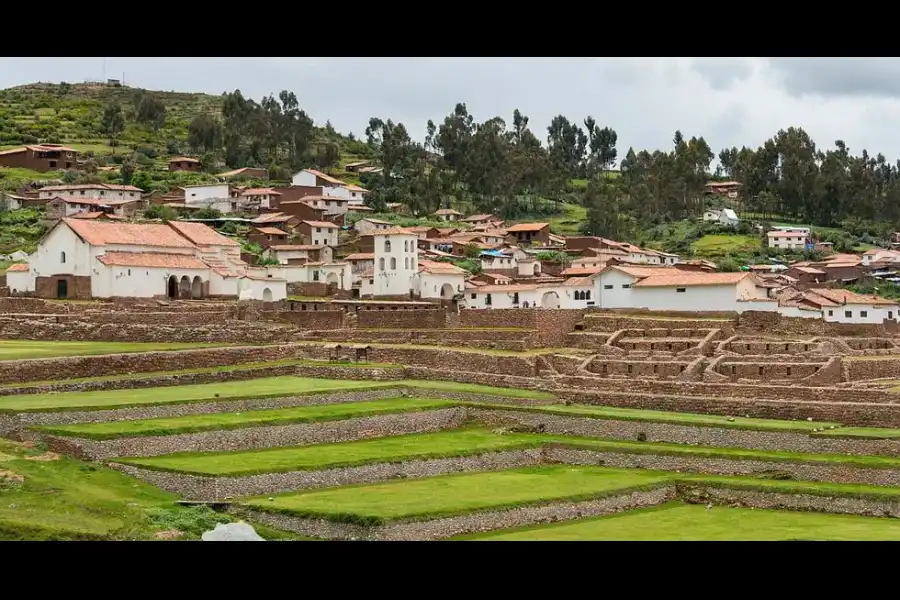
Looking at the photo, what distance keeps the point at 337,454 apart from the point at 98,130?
81.1m

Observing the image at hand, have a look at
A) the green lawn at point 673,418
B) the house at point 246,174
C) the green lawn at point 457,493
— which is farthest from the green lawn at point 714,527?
the house at point 246,174

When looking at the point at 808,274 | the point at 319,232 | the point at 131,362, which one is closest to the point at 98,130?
the point at 319,232

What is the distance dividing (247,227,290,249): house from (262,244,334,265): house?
7.97 ft

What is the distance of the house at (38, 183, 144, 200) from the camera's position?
71.0 metres

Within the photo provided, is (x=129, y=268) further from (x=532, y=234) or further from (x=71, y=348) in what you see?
(x=532, y=234)

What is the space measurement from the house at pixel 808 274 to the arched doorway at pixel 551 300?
19.5 metres

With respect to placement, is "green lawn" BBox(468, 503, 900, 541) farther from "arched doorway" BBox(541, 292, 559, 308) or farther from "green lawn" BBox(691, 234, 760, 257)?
"green lawn" BBox(691, 234, 760, 257)

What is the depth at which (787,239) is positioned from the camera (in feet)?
271

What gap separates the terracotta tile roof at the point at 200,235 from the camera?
181ft

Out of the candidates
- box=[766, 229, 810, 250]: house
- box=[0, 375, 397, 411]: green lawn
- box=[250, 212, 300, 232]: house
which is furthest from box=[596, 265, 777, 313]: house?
box=[766, 229, 810, 250]: house

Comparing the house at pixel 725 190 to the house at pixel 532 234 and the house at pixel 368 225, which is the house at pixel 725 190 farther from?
the house at pixel 368 225
